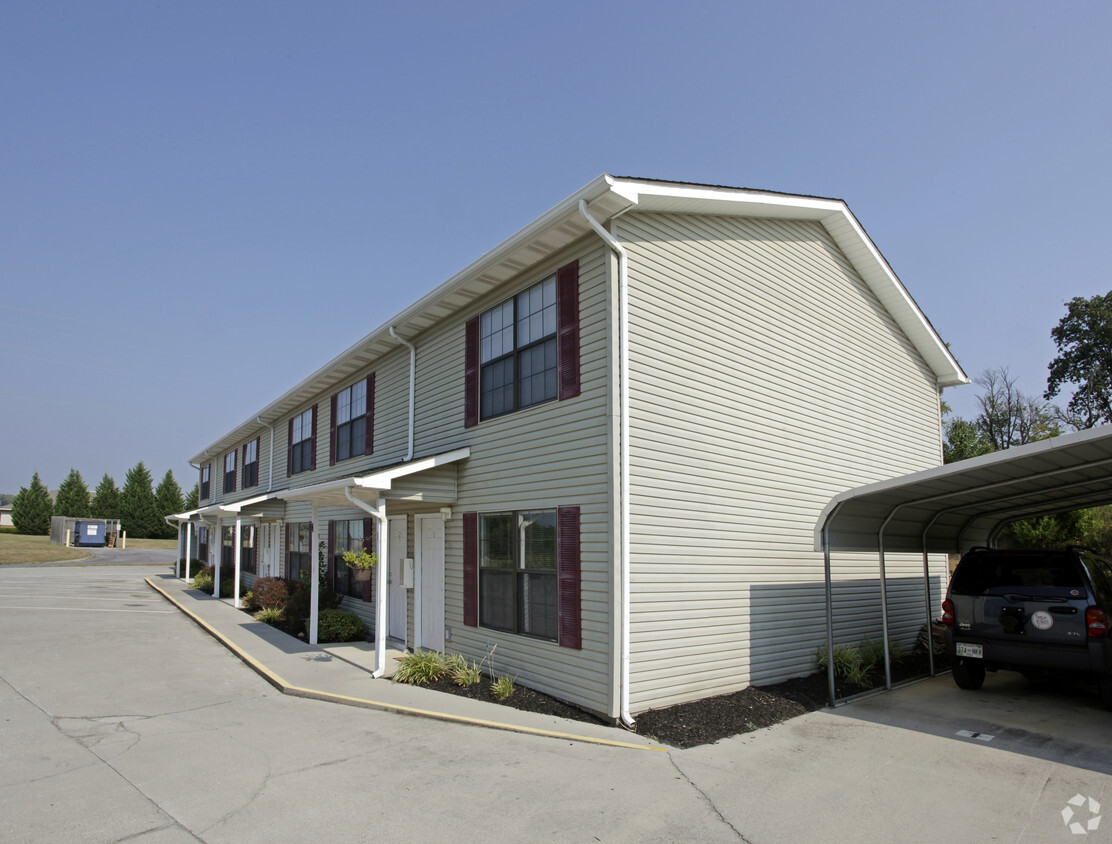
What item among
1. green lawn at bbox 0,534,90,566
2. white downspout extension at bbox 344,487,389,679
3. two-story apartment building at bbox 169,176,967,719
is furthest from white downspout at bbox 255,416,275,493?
green lawn at bbox 0,534,90,566

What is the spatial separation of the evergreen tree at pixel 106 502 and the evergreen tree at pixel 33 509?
5570 millimetres

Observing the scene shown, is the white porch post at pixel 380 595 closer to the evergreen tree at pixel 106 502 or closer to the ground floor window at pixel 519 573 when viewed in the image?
the ground floor window at pixel 519 573

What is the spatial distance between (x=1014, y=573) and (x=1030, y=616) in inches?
23.6

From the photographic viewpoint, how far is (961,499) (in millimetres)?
9852

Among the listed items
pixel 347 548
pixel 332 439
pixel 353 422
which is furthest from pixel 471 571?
pixel 332 439

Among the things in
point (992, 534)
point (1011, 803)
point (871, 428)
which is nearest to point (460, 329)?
point (871, 428)

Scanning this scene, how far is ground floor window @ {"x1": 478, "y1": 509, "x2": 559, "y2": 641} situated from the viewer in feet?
28.3

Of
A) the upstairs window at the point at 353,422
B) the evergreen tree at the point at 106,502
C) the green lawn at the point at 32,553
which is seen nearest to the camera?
the upstairs window at the point at 353,422

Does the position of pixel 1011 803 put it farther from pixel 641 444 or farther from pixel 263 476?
pixel 263 476

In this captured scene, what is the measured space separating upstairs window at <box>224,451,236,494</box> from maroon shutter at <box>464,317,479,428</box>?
705 inches

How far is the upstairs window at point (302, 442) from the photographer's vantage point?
1736 centimetres

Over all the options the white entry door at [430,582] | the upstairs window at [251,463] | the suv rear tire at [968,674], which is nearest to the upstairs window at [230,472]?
the upstairs window at [251,463]

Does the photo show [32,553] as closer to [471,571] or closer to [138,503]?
[138,503]

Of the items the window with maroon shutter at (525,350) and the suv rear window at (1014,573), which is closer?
the suv rear window at (1014,573)
